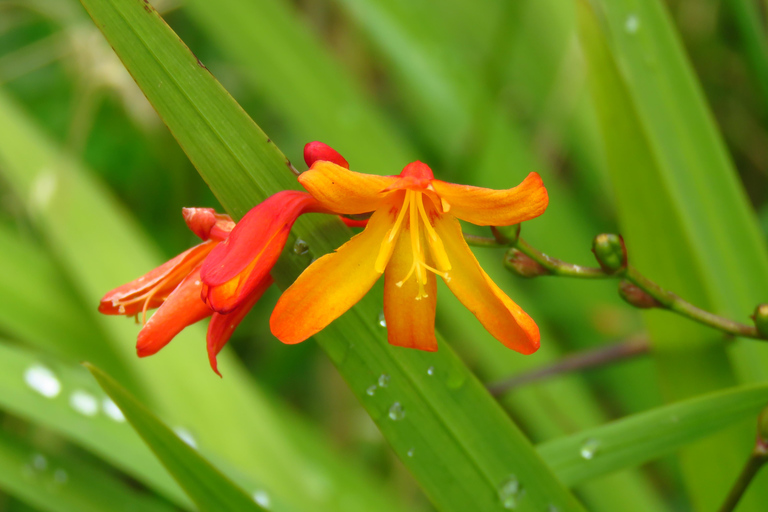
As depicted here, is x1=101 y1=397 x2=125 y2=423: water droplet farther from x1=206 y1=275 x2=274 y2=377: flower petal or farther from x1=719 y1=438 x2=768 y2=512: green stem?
x1=719 y1=438 x2=768 y2=512: green stem

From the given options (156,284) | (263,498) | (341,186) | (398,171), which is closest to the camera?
(341,186)

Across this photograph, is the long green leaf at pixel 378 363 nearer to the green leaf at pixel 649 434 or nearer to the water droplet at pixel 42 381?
the green leaf at pixel 649 434

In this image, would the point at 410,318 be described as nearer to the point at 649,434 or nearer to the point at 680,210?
the point at 649,434

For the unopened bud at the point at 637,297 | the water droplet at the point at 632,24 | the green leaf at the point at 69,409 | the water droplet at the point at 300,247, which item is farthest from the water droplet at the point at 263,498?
the water droplet at the point at 632,24

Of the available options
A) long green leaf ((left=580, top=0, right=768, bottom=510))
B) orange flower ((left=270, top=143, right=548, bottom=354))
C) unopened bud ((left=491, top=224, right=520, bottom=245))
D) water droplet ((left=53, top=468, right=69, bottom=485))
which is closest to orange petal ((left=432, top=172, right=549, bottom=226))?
orange flower ((left=270, top=143, right=548, bottom=354))

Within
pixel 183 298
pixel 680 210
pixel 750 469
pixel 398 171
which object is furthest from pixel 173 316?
pixel 398 171
